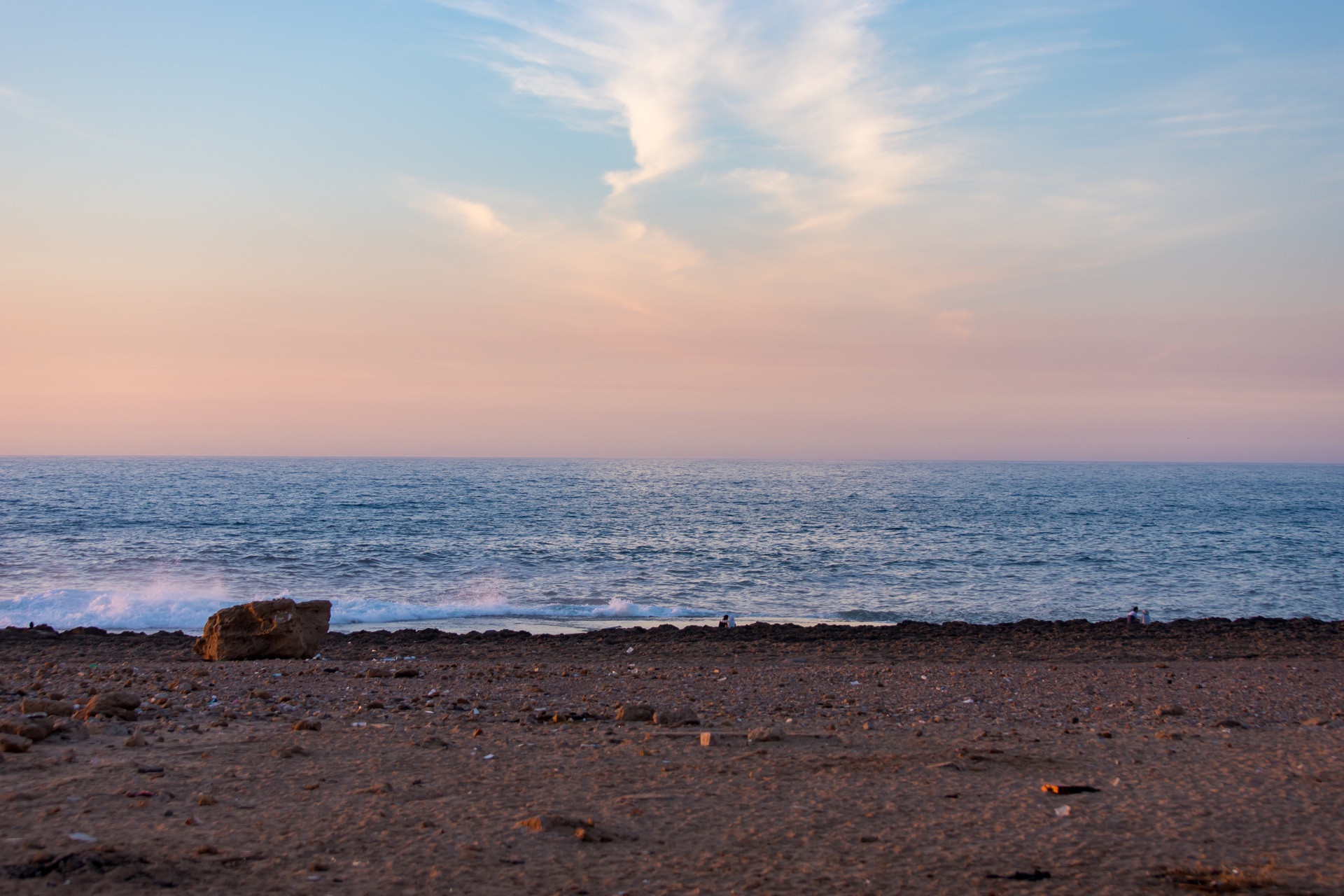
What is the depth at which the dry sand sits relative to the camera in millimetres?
4883

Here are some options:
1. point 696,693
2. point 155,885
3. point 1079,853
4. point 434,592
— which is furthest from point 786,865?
point 434,592

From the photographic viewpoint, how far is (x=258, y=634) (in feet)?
44.8

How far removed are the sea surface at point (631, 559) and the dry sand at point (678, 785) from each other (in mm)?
10265

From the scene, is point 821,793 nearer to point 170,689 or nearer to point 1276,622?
point 170,689

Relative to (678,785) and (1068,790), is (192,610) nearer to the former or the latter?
(678,785)

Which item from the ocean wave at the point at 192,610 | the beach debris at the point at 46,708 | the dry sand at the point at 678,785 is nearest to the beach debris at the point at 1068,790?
the dry sand at the point at 678,785

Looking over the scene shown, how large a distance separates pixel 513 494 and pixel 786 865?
65116 mm

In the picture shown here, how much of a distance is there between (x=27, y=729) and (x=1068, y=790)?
826cm

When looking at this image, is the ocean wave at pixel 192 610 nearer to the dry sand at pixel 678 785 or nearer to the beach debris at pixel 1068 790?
the dry sand at pixel 678 785

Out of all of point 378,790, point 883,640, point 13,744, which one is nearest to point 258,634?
point 13,744

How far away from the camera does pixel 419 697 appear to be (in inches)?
385

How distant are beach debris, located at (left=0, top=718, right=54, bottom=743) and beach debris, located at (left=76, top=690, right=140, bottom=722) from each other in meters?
0.89

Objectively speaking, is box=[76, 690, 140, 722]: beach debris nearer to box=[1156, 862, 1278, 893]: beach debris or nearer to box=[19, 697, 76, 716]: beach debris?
box=[19, 697, 76, 716]: beach debris

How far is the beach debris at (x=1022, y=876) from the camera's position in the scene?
4.94 meters
